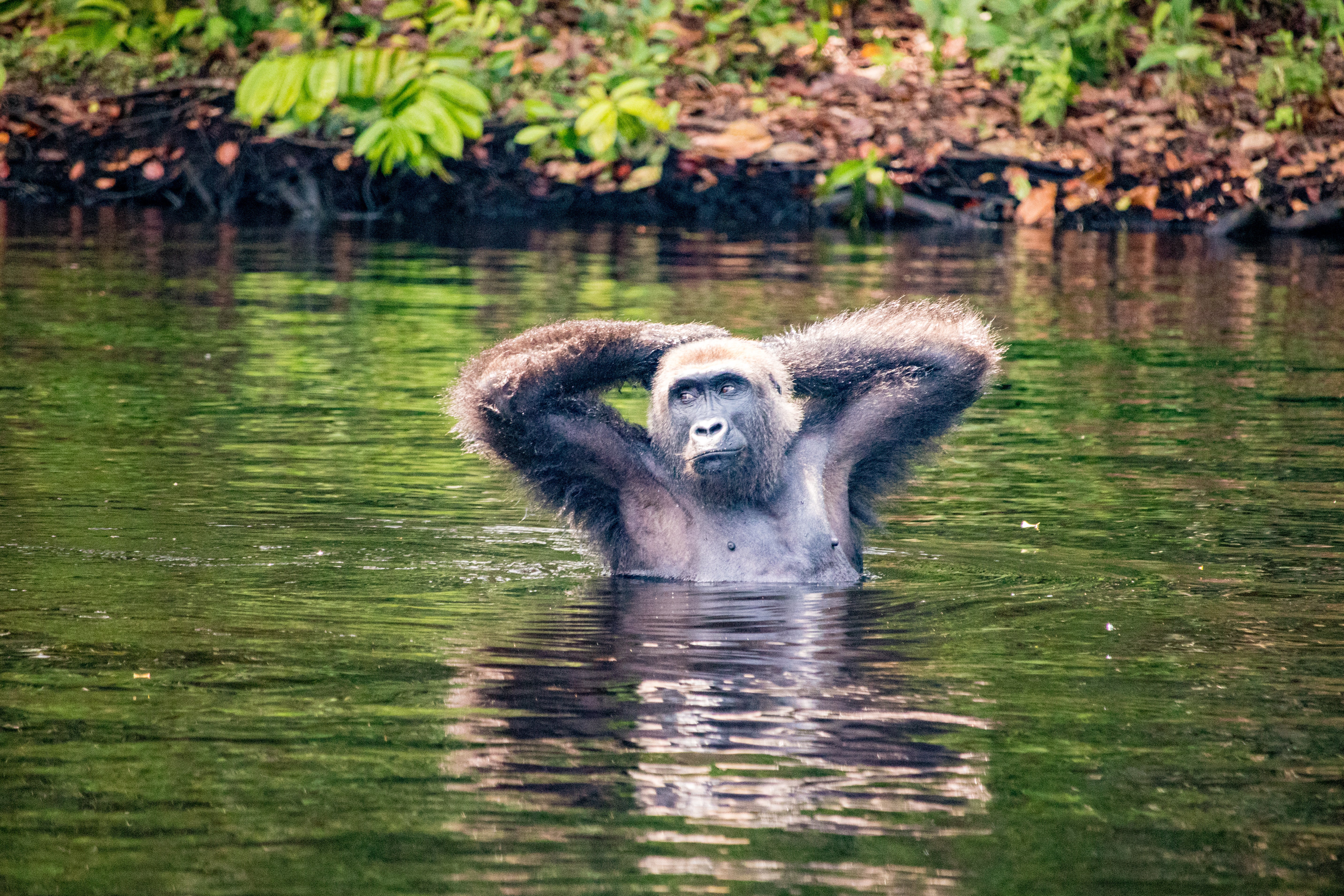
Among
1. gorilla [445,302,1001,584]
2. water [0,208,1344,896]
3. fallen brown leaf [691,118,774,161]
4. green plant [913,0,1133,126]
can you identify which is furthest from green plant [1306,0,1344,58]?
gorilla [445,302,1001,584]

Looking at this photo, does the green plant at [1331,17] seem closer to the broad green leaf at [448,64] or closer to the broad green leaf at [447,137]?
the broad green leaf at [448,64]

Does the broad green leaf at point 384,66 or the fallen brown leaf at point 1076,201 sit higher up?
the broad green leaf at point 384,66

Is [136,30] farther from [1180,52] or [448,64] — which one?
[1180,52]

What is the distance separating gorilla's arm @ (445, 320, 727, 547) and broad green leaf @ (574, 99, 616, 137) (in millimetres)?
13821

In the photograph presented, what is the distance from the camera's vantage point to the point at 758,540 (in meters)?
7.84

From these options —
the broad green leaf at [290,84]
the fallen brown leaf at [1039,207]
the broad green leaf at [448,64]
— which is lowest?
the fallen brown leaf at [1039,207]

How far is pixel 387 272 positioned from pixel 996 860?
562 inches

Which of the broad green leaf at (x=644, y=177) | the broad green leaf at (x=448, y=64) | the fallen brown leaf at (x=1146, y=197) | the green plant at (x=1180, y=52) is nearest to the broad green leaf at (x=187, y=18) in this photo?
the broad green leaf at (x=448, y=64)

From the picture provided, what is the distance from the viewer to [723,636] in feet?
22.1

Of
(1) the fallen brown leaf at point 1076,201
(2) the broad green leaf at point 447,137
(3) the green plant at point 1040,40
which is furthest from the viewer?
(3) the green plant at point 1040,40

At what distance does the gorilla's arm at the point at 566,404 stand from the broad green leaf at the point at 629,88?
14.0 meters

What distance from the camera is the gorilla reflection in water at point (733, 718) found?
4719mm

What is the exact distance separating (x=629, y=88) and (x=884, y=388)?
14.2 meters

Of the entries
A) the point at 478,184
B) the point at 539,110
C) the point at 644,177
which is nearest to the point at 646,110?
the point at 539,110
